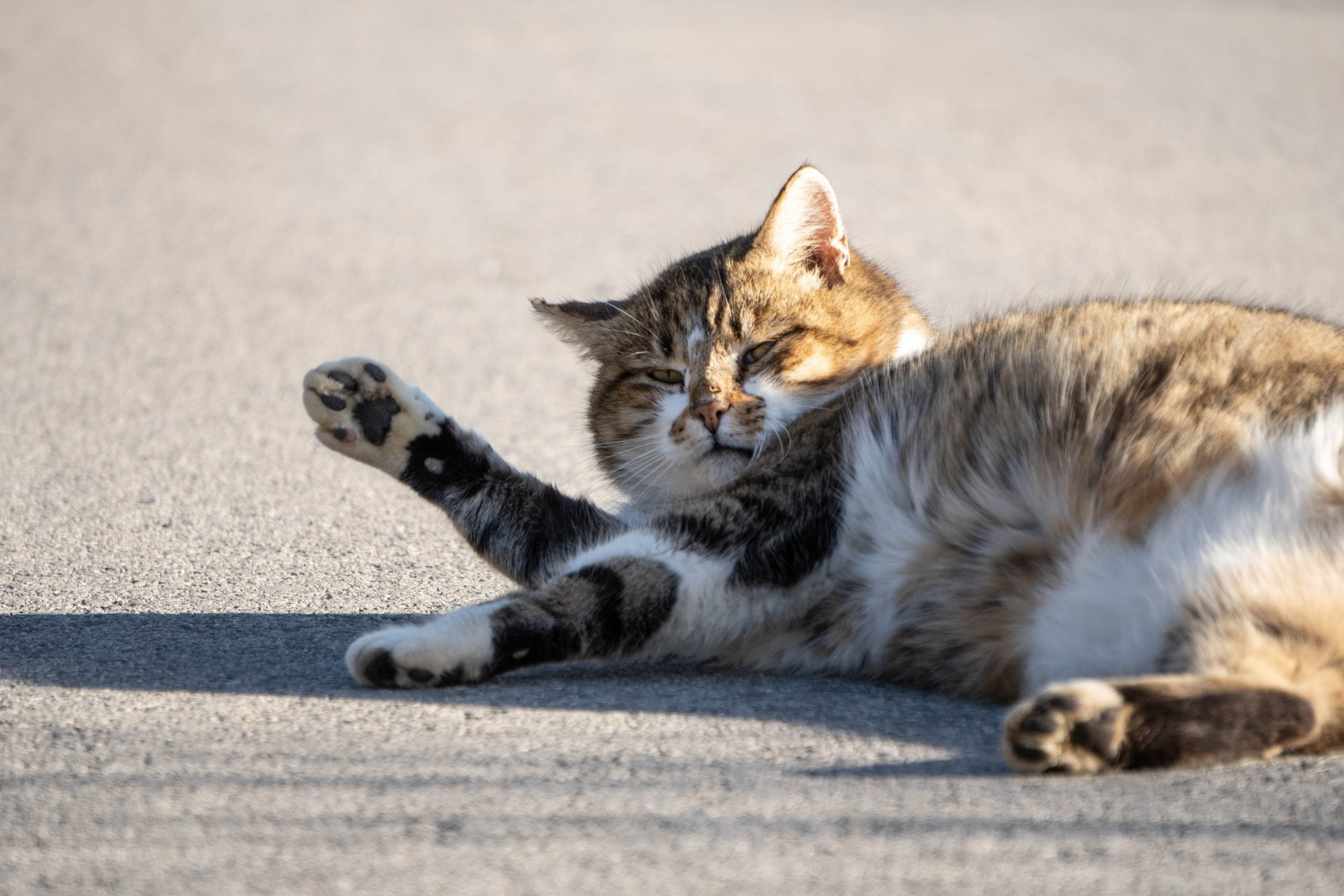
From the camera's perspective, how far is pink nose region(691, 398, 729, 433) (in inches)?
120

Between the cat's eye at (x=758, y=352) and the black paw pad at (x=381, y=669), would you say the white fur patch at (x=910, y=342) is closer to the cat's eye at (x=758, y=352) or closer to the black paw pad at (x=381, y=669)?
the cat's eye at (x=758, y=352)

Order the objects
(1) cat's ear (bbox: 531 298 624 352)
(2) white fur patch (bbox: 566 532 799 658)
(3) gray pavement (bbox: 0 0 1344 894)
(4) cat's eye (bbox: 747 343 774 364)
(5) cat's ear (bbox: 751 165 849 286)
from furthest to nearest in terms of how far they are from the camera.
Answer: (1) cat's ear (bbox: 531 298 624 352), (5) cat's ear (bbox: 751 165 849 286), (4) cat's eye (bbox: 747 343 774 364), (2) white fur patch (bbox: 566 532 799 658), (3) gray pavement (bbox: 0 0 1344 894)

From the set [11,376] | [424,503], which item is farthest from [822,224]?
[11,376]

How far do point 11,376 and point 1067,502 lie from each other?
3.98 m

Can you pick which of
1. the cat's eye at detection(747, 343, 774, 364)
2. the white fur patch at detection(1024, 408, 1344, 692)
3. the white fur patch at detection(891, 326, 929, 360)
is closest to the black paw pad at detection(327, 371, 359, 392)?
the cat's eye at detection(747, 343, 774, 364)

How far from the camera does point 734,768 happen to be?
2148 millimetres

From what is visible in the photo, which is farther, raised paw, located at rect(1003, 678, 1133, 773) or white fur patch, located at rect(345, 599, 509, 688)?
white fur patch, located at rect(345, 599, 509, 688)

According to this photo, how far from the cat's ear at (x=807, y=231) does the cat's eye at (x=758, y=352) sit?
25 cm

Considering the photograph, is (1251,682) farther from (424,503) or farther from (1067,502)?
(424,503)

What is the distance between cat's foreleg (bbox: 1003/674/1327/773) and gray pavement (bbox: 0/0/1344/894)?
0.20 feet

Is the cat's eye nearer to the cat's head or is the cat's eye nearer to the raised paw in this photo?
the cat's head

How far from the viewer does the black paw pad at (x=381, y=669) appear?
97.0 inches

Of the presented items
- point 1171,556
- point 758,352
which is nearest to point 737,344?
point 758,352

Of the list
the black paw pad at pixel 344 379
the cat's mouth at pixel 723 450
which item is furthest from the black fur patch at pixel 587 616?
the black paw pad at pixel 344 379
